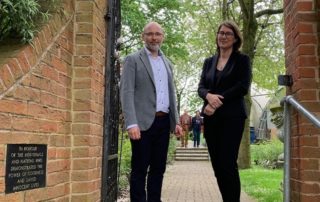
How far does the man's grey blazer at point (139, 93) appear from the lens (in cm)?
403

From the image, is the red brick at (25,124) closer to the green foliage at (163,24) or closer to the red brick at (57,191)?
the red brick at (57,191)

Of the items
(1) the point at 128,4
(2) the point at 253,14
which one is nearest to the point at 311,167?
(1) the point at 128,4

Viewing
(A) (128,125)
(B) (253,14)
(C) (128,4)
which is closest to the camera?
(A) (128,125)

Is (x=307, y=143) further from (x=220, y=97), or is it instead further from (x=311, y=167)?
(x=220, y=97)

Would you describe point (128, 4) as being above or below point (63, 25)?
above

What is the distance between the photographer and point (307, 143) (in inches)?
143

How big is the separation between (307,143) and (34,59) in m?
2.20

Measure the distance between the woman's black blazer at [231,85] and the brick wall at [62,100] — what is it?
1.01 meters

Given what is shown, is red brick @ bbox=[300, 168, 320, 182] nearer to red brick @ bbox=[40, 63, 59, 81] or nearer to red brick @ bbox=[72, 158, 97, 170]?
red brick @ bbox=[72, 158, 97, 170]

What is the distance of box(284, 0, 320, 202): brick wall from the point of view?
3.60m

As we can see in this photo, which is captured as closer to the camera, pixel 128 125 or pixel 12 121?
pixel 12 121

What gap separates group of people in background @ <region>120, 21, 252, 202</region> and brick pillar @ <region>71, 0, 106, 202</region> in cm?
38

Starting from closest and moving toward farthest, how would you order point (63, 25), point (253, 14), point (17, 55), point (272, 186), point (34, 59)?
point (17, 55)
point (34, 59)
point (63, 25)
point (272, 186)
point (253, 14)

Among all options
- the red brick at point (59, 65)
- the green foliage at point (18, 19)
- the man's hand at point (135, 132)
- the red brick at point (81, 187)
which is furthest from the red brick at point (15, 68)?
the man's hand at point (135, 132)
